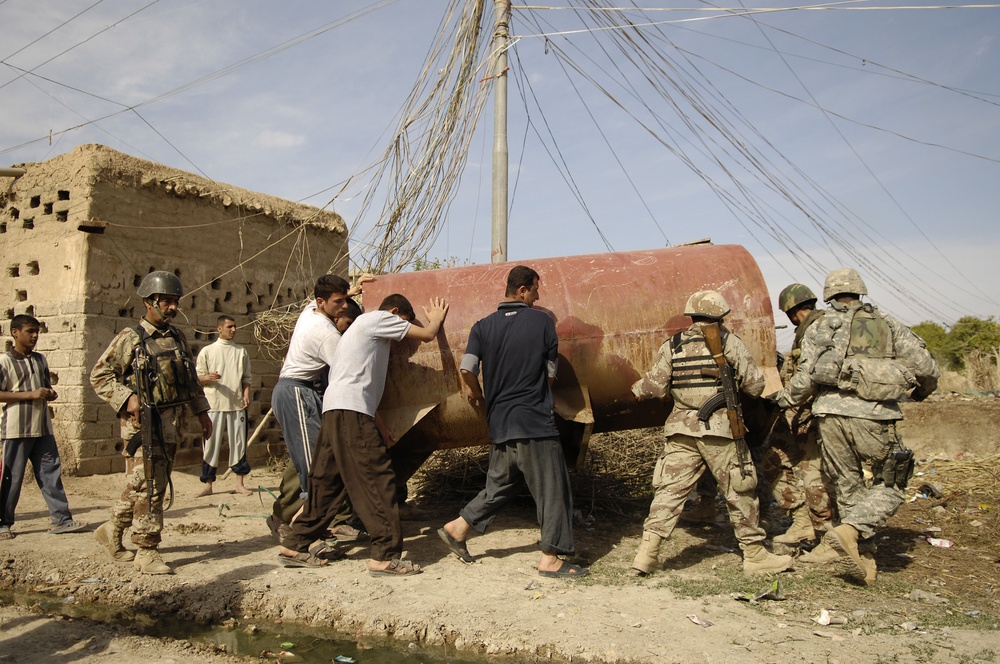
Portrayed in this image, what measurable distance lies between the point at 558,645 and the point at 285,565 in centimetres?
189

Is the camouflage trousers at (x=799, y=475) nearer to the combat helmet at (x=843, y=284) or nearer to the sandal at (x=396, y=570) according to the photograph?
the combat helmet at (x=843, y=284)

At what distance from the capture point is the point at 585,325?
441 centimetres

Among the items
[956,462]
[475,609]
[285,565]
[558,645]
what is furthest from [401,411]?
[956,462]

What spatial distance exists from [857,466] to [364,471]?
2.79 m

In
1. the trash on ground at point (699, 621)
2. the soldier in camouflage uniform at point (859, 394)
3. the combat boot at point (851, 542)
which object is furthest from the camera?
the soldier in camouflage uniform at point (859, 394)

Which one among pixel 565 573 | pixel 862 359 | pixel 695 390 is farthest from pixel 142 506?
pixel 862 359

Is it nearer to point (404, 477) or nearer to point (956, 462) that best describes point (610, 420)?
point (404, 477)

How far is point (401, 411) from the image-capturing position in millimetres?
4488

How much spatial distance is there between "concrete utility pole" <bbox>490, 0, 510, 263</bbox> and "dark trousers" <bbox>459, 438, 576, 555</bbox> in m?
3.23

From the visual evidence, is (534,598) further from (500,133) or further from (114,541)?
(500,133)

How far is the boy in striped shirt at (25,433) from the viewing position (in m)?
4.96

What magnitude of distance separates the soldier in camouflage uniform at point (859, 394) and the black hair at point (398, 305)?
227 cm

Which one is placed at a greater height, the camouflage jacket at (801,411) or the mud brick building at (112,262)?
the mud brick building at (112,262)

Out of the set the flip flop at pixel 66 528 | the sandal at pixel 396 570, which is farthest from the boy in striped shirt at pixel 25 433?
the sandal at pixel 396 570
